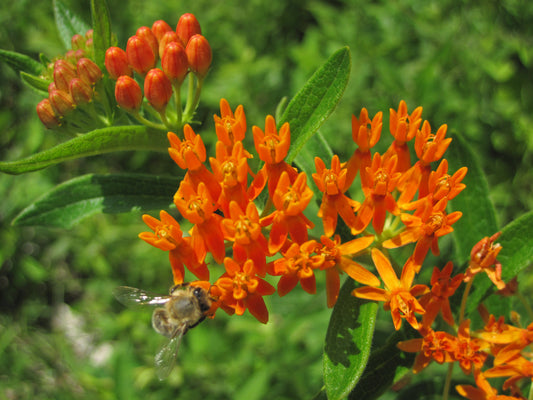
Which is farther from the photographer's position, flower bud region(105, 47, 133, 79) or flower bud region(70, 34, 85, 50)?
flower bud region(70, 34, 85, 50)

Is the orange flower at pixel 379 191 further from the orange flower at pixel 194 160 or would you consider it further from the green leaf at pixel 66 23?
the green leaf at pixel 66 23

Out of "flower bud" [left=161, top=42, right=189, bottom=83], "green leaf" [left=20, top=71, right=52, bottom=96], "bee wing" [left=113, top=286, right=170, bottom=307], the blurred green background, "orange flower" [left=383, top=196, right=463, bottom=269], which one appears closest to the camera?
"orange flower" [left=383, top=196, right=463, bottom=269]

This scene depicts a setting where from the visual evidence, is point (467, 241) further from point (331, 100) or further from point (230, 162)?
point (230, 162)

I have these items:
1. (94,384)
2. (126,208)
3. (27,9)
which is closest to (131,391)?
(94,384)

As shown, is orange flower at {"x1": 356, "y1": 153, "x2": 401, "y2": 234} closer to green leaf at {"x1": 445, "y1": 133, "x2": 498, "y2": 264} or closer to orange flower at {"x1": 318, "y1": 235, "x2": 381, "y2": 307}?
orange flower at {"x1": 318, "y1": 235, "x2": 381, "y2": 307}

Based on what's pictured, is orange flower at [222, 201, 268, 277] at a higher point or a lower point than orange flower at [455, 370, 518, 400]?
higher

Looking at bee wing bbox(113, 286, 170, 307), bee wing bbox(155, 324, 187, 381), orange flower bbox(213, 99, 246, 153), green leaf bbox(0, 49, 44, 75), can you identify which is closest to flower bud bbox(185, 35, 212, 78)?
orange flower bbox(213, 99, 246, 153)

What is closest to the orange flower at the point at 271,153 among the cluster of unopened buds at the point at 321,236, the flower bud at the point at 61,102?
the cluster of unopened buds at the point at 321,236
